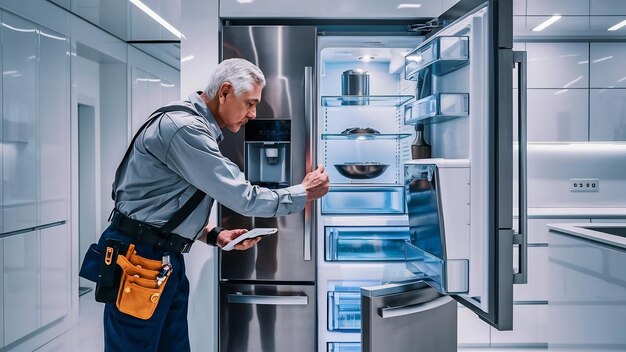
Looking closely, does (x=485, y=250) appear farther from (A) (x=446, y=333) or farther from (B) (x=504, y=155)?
(A) (x=446, y=333)

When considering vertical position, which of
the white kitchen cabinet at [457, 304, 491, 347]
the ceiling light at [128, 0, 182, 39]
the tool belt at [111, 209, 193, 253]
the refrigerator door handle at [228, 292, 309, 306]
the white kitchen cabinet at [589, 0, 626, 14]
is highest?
the ceiling light at [128, 0, 182, 39]

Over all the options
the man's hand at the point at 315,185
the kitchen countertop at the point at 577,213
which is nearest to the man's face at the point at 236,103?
the man's hand at the point at 315,185

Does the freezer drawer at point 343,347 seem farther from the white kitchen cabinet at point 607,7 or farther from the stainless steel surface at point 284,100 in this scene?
the white kitchen cabinet at point 607,7

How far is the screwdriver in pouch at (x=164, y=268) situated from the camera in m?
1.67

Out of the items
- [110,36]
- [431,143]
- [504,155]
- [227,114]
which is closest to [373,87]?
[431,143]

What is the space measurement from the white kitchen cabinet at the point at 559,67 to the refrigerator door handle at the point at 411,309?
2.18 meters

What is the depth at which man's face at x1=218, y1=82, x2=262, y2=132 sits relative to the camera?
1777mm

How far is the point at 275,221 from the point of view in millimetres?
2539

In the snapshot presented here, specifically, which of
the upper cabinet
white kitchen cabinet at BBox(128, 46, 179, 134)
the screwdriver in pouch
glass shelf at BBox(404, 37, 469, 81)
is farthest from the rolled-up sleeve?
white kitchen cabinet at BBox(128, 46, 179, 134)

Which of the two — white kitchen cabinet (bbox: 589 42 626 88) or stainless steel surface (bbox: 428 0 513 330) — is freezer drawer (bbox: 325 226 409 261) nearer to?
stainless steel surface (bbox: 428 0 513 330)

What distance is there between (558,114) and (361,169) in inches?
71.7

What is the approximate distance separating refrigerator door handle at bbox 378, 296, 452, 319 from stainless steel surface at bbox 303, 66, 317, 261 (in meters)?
0.80

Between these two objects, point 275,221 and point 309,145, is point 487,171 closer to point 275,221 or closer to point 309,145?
point 309,145

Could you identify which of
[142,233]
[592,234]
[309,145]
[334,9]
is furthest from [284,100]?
[592,234]
